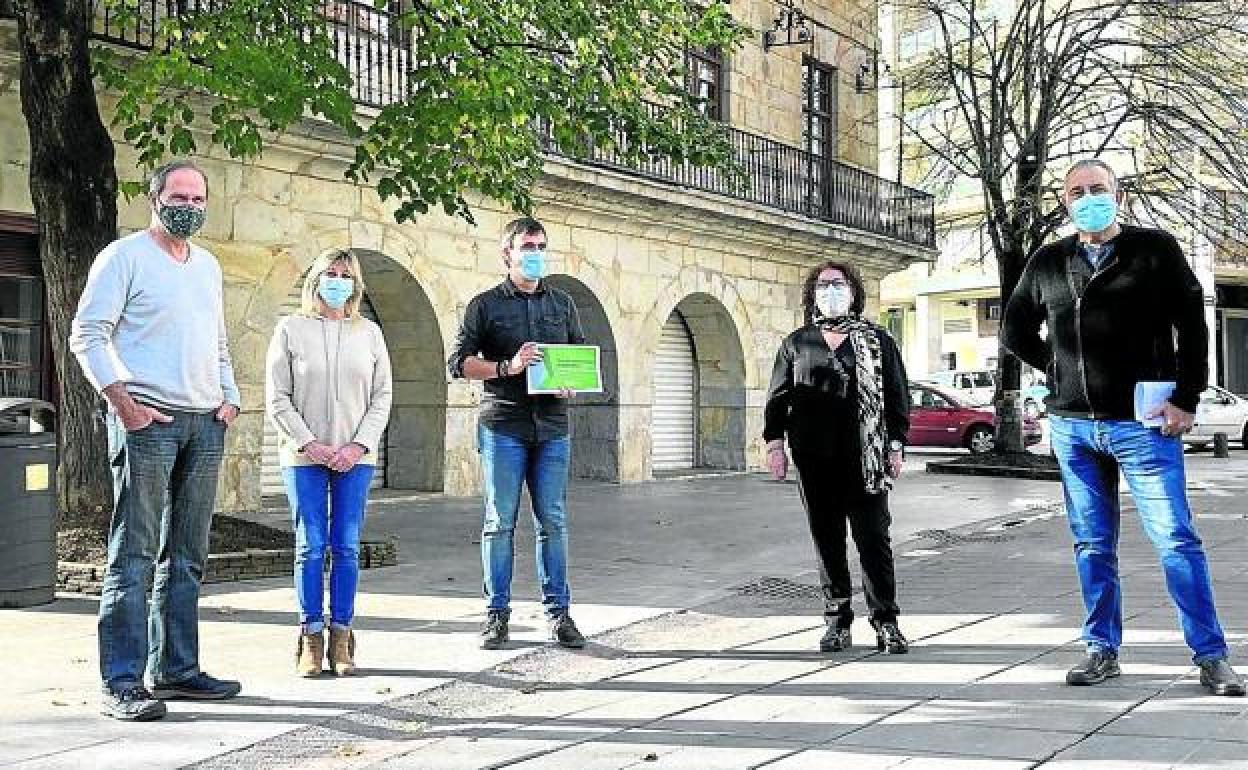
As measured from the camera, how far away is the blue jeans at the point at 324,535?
5.70 meters

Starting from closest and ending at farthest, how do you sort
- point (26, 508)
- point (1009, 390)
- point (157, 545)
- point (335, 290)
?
point (157, 545)
point (335, 290)
point (26, 508)
point (1009, 390)

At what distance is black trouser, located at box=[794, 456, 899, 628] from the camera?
6.16 meters

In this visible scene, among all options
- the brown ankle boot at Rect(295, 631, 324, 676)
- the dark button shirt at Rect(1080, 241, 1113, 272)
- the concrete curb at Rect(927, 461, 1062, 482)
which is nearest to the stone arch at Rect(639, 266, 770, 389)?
the concrete curb at Rect(927, 461, 1062, 482)

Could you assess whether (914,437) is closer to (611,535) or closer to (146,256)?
(611,535)

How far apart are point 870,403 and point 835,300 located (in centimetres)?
51

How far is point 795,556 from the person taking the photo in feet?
33.4

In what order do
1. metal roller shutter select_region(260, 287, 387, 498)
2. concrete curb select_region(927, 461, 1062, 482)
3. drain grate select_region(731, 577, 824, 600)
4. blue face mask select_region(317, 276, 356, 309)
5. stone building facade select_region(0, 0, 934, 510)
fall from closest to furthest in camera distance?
blue face mask select_region(317, 276, 356, 309), drain grate select_region(731, 577, 824, 600), stone building facade select_region(0, 0, 934, 510), metal roller shutter select_region(260, 287, 387, 498), concrete curb select_region(927, 461, 1062, 482)

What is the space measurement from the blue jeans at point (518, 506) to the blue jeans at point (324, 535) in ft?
2.47

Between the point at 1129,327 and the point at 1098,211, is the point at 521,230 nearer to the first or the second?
the point at 1098,211

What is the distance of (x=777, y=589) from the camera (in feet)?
28.0

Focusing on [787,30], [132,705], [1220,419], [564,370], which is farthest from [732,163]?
[1220,419]

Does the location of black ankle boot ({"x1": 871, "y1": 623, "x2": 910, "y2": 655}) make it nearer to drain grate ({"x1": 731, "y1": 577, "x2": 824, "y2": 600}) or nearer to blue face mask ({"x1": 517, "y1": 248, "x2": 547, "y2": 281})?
drain grate ({"x1": 731, "y1": 577, "x2": 824, "y2": 600})

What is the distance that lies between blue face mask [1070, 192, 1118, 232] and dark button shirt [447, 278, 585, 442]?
2472 millimetres

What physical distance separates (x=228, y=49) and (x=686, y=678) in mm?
5509
